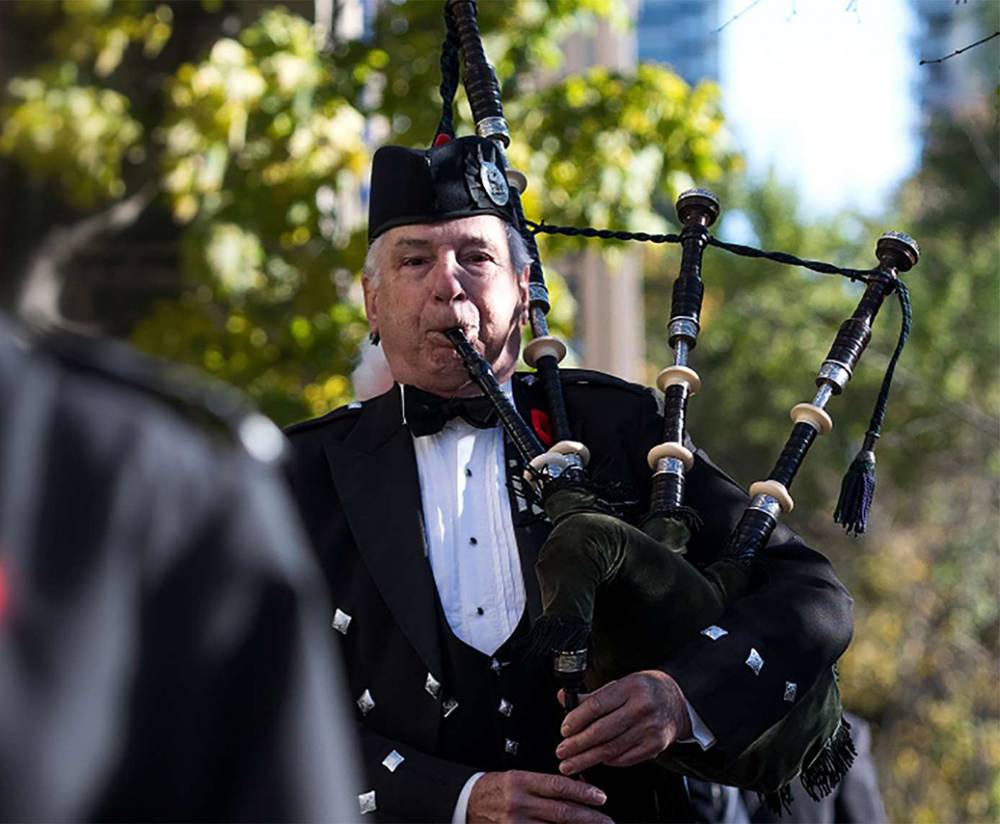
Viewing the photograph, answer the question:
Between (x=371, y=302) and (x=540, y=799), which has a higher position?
(x=371, y=302)

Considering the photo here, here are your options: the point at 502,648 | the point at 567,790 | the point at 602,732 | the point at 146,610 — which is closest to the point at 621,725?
the point at 602,732

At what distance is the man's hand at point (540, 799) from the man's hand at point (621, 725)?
6 centimetres

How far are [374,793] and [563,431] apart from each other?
27.3 inches

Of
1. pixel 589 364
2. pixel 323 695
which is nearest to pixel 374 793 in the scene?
pixel 323 695

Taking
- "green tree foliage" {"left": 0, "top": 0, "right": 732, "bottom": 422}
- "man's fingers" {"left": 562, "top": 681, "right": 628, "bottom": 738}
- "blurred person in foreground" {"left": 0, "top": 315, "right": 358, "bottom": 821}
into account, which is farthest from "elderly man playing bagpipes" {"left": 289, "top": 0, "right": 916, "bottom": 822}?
"green tree foliage" {"left": 0, "top": 0, "right": 732, "bottom": 422}

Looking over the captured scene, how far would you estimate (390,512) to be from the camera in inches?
121

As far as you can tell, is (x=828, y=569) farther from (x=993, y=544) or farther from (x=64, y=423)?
(x=993, y=544)

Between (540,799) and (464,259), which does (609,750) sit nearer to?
(540,799)

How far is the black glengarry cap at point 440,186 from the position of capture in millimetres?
3107

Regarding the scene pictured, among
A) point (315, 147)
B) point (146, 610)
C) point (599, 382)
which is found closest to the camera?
point (146, 610)

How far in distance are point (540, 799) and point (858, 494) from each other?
82 cm

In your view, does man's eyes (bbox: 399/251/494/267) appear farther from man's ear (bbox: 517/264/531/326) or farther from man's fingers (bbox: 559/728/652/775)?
man's fingers (bbox: 559/728/652/775)

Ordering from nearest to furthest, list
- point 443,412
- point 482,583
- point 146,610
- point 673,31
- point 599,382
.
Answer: point 146,610 → point 482,583 → point 443,412 → point 599,382 → point 673,31

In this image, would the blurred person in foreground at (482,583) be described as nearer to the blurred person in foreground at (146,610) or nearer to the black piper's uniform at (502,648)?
the black piper's uniform at (502,648)
